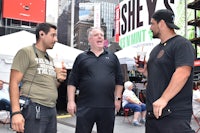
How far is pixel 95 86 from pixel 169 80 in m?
1.20

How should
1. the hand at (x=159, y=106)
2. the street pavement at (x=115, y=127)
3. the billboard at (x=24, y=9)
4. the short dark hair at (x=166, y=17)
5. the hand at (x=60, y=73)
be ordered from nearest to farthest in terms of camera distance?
the hand at (x=159, y=106) → the short dark hair at (x=166, y=17) → the hand at (x=60, y=73) → the street pavement at (x=115, y=127) → the billboard at (x=24, y=9)

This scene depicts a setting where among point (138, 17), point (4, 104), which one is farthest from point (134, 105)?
point (138, 17)

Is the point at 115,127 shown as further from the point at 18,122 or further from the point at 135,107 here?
the point at 18,122

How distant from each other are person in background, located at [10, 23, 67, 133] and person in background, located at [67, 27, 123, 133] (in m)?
0.59

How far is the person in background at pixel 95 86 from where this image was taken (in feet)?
12.2

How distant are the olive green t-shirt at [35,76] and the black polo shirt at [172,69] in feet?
3.35

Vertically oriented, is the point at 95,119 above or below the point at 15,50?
below

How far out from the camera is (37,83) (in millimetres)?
3072

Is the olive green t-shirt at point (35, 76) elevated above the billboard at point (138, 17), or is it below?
below

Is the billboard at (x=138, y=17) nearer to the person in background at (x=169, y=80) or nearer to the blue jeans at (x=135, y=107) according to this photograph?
the blue jeans at (x=135, y=107)

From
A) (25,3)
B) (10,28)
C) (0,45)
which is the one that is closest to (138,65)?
(0,45)

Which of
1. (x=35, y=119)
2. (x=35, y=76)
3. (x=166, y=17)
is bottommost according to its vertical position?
(x=35, y=119)

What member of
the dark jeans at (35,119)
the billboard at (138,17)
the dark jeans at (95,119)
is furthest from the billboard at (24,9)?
the dark jeans at (35,119)

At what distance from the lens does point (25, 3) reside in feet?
111
